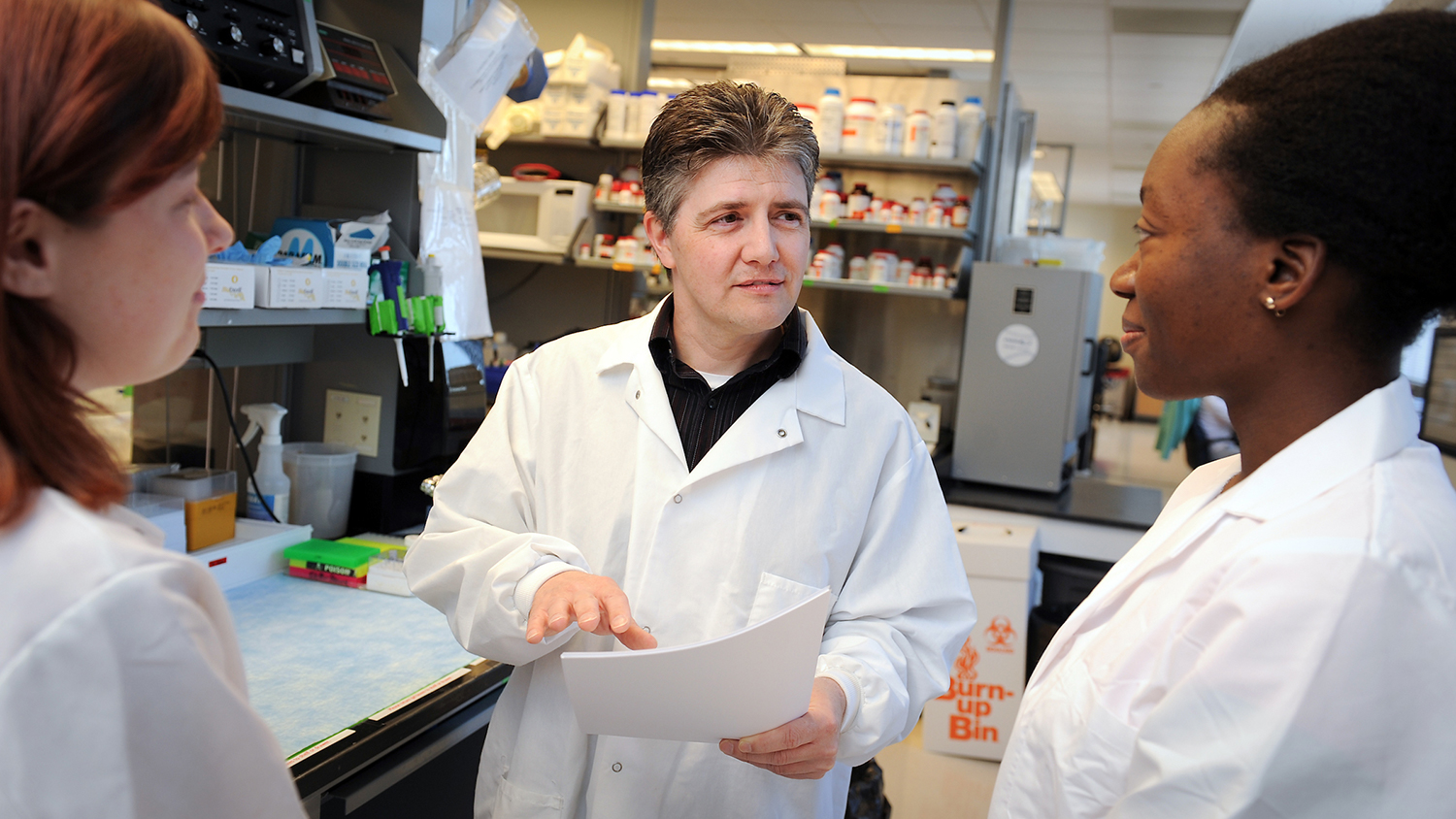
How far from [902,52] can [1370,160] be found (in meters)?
7.04

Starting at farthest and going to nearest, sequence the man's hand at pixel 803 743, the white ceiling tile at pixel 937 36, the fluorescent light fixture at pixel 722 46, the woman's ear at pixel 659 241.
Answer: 1. the fluorescent light fixture at pixel 722 46
2. the white ceiling tile at pixel 937 36
3. the woman's ear at pixel 659 241
4. the man's hand at pixel 803 743

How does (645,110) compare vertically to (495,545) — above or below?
above

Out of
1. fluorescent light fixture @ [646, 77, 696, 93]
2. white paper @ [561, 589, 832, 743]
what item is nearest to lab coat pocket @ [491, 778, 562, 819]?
white paper @ [561, 589, 832, 743]

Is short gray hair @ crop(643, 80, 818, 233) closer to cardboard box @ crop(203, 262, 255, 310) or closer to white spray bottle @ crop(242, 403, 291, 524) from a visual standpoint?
cardboard box @ crop(203, 262, 255, 310)

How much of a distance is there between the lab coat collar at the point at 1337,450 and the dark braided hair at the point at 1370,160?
0.16 feet

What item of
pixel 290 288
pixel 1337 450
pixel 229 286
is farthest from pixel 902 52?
pixel 1337 450

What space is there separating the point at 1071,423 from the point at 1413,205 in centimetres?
302

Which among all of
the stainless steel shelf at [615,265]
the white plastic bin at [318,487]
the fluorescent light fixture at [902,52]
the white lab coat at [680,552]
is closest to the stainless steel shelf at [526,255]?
the stainless steel shelf at [615,265]

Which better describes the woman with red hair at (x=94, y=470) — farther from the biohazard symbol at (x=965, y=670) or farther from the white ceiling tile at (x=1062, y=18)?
the white ceiling tile at (x=1062, y=18)

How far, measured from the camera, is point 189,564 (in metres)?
0.63

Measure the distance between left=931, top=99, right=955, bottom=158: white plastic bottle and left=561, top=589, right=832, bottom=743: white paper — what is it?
3227 mm

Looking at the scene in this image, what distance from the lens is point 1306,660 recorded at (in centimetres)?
67

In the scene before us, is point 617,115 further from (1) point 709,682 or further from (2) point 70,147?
(2) point 70,147

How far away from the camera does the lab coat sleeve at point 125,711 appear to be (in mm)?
560
